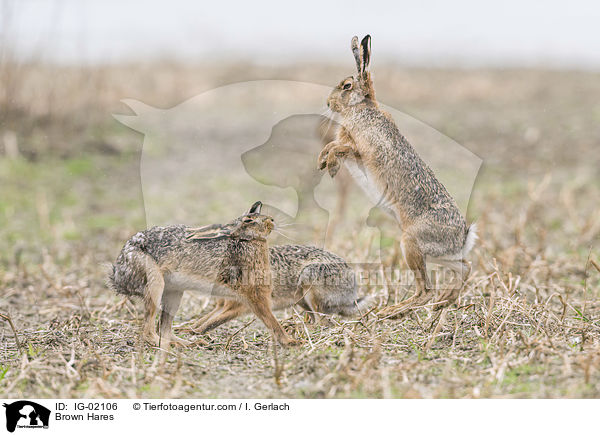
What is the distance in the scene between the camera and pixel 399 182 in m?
4.65

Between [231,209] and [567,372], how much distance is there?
18.7ft

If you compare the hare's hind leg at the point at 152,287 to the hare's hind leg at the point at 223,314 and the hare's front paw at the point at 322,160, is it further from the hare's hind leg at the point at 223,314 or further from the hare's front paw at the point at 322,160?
the hare's front paw at the point at 322,160

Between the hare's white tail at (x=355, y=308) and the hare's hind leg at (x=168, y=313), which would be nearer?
the hare's hind leg at (x=168, y=313)

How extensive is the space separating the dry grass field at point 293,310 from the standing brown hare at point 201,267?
0.92 feet

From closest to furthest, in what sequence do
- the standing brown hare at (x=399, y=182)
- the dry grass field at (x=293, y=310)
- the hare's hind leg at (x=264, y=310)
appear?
the dry grass field at (x=293, y=310) < the hare's hind leg at (x=264, y=310) < the standing brown hare at (x=399, y=182)

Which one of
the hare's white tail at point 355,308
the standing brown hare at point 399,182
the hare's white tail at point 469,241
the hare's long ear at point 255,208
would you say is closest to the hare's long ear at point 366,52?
the standing brown hare at point 399,182

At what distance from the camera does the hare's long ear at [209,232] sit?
4305 mm

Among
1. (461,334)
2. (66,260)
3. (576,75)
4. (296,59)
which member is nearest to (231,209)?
(66,260)

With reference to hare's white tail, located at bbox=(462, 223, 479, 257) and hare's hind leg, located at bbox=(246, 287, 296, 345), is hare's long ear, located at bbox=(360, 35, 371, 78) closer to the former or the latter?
hare's white tail, located at bbox=(462, 223, 479, 257)
